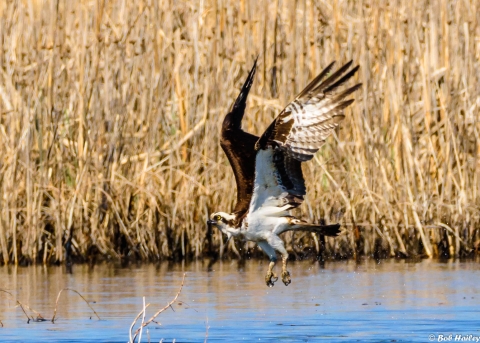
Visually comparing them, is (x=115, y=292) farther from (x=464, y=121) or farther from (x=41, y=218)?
(x=464, y=121)

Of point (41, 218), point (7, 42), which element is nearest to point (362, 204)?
point (41, 218)

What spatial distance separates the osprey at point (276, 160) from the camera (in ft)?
26.8

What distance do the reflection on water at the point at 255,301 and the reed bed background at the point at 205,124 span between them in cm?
42

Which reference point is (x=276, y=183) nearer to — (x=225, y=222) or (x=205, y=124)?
(x=225, y=222)

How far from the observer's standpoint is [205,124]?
1139cm

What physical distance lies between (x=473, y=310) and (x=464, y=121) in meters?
3.34

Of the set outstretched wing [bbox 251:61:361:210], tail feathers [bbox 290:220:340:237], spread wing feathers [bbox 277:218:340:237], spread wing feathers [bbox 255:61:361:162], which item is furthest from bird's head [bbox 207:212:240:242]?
spread wing feathers [bbox 255:61:361:162]

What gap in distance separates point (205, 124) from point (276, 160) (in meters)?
3.07

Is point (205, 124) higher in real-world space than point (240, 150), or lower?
higher

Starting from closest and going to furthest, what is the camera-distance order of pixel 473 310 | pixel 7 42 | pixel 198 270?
pixel 473 310
pixel 198 270
pixel 7 42

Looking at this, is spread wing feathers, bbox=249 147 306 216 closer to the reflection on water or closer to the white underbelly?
the white underbelly

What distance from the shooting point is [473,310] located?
8289 millimetres

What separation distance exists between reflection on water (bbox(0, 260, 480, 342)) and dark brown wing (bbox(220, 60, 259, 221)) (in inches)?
36.7

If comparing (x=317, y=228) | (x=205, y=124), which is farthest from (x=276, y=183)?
(x=205, y=124)
